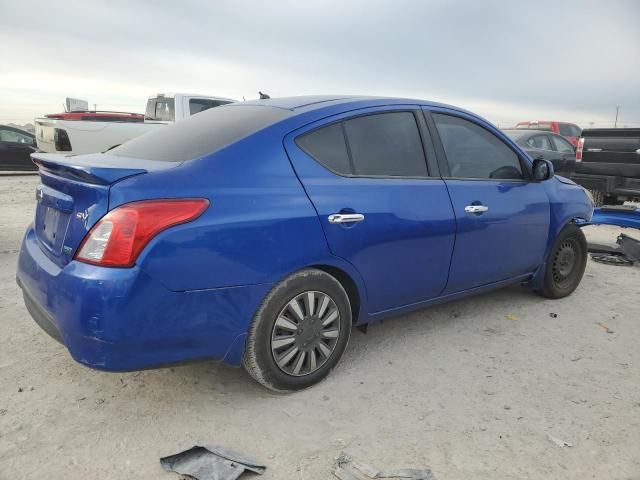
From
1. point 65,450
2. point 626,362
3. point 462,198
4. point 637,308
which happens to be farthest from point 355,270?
point 637,308

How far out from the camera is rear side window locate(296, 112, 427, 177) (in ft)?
10.3

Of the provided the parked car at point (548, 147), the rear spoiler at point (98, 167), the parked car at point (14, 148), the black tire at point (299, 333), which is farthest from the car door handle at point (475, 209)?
the parked car at point (14, 148)

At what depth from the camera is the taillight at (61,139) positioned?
35.6 feet

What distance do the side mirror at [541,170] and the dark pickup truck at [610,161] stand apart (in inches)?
196

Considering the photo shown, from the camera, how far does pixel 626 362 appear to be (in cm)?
357

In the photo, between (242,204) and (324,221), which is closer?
(242,204)

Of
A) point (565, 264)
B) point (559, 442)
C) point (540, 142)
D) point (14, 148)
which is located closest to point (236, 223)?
point (559, 442)

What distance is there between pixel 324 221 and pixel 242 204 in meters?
0.50

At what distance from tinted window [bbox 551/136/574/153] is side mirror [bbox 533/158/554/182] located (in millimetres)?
7876

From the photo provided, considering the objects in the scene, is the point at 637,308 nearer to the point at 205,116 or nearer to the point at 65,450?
the point at 205,116

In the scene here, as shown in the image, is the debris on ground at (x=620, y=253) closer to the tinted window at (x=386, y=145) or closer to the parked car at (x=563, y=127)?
the tinted window at (x=386, y=145)

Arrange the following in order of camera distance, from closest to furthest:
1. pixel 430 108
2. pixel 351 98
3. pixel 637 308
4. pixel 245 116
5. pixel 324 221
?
pixel 324 221, pixel 245 116, pixel 351 98, pixel 430 108, pixel 637 308

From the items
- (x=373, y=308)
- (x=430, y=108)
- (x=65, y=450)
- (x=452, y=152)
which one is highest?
(x=430, y=108)

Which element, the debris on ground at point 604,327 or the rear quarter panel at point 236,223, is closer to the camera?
the rear quarter panel at point 236,223
